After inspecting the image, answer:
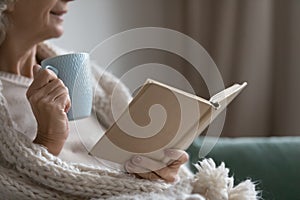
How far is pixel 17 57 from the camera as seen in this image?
47.5 inches

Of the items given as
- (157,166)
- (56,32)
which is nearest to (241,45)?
(56,32)

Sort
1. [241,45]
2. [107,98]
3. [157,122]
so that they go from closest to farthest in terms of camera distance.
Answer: [157,122] < [107,98] < [241,45]

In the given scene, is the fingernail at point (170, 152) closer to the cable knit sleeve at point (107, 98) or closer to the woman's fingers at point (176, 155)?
the woman's fingers at point (176, 155)

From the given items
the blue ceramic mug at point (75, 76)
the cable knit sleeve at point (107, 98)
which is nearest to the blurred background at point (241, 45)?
the cable knit sleeve at point (107, 98)

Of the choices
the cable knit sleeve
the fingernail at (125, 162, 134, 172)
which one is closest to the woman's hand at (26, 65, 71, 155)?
the fingernail at (125, 162, 134, 172)

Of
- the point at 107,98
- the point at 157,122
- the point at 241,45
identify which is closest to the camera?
the point at 157,122

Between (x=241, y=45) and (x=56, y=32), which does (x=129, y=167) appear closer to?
(x=56, y=32)

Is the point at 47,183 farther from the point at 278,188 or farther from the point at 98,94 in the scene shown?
the point at 278,188

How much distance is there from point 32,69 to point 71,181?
269 mm

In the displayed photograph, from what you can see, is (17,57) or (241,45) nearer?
(17,57)

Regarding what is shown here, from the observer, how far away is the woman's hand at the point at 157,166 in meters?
0.99

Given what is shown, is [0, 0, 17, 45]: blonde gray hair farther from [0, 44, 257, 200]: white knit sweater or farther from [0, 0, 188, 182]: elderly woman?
[0, 44, 257, 200]: white knit sweater

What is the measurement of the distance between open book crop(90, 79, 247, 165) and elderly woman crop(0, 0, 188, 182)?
0.03 metres

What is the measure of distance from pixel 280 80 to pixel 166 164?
3.52ft
